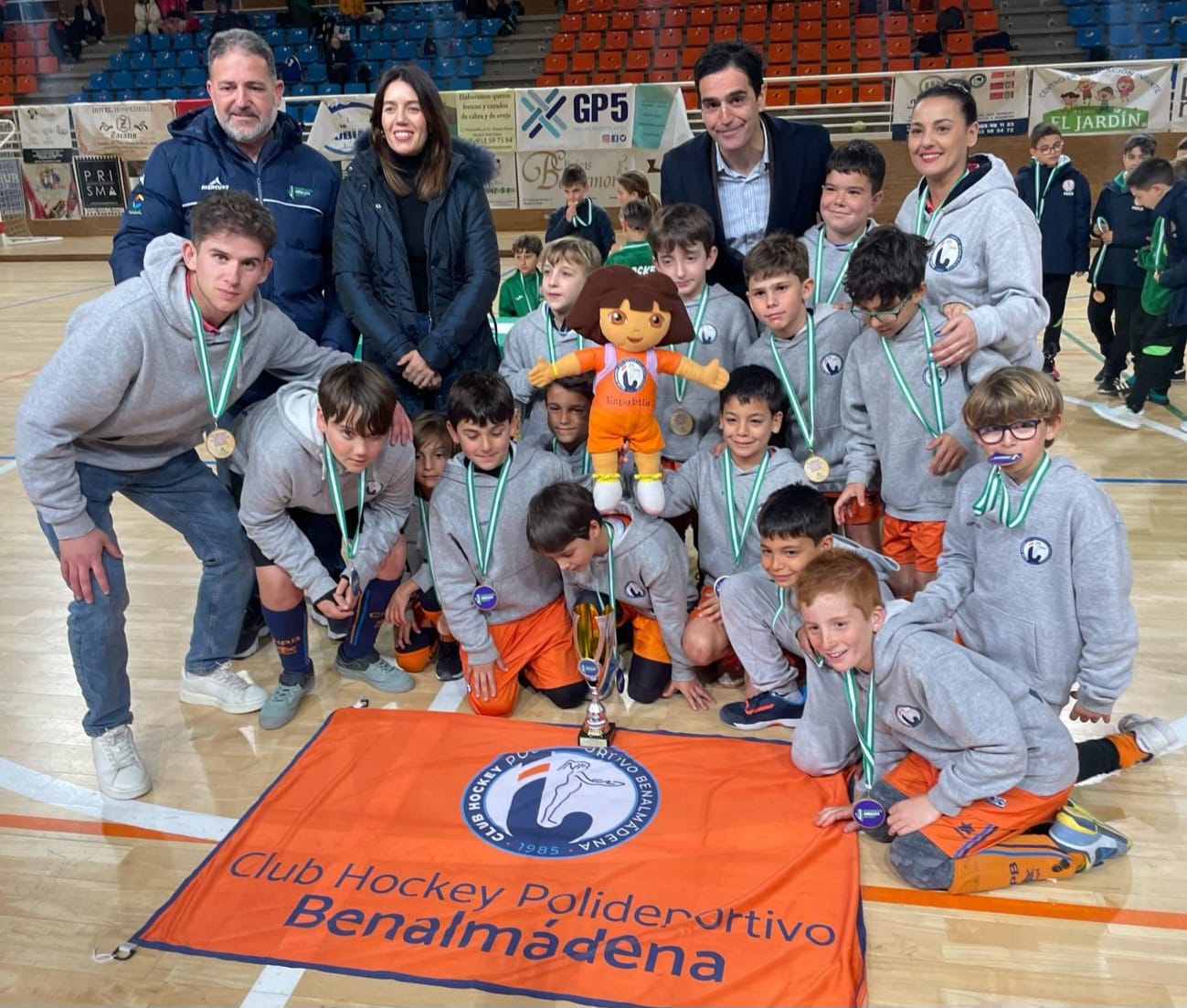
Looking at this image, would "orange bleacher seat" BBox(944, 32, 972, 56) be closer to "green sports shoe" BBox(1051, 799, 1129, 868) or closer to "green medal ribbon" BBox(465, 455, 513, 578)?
"green medal ribbon" BBox(465, 455, 513, 578)

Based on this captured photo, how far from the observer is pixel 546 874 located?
2363mm

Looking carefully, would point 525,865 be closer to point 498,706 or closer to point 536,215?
point 498,706

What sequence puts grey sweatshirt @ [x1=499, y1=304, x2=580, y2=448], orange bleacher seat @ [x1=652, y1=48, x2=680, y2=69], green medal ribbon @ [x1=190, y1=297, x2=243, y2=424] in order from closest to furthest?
green medal ribbon @ [x1=190, y1=297, x2=243, y2=424], grey sweatshirt @ [x1=499, y1=304, x2=580, y2=448], orange bleacher seat @ [x1=652, y1=48, x2=680, y2=69]

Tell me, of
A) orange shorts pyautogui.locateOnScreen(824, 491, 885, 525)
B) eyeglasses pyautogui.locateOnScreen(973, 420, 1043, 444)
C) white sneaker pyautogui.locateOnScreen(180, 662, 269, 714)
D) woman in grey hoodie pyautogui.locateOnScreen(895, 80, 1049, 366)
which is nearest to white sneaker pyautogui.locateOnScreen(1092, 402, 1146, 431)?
woman in grey hoodie pyautogui.locateOnScreen(895, 80, 1049, 366)

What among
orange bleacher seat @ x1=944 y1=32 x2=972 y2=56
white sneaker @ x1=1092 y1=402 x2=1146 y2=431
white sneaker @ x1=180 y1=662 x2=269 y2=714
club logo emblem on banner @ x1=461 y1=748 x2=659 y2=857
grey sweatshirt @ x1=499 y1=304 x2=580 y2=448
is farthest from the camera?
orange bleacher seat @ x1=944 y1=32 x2=972 y2=56

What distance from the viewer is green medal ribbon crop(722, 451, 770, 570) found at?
121 inches

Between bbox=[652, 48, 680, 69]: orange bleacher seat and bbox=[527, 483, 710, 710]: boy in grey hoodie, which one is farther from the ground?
bbox=[652, 48, 680, 69]: orange bleacher seat

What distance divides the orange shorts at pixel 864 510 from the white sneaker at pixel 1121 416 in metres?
3.16

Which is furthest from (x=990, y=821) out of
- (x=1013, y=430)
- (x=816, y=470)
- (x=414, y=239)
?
(x=414, y=239)

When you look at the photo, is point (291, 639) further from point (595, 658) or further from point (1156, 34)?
point (1156, 34)

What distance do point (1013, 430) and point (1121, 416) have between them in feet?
13.0

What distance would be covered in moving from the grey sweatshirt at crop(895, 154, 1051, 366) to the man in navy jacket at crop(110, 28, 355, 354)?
6.58 ft

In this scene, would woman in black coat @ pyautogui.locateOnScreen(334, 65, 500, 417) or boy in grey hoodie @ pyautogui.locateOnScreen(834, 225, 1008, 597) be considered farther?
woman in black coat @ pyautogui.locateOnScreen(334, 65, 500, 417)

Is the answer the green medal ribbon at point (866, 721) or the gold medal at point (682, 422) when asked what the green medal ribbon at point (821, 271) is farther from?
the green medal ribbon at point (866, 721)
